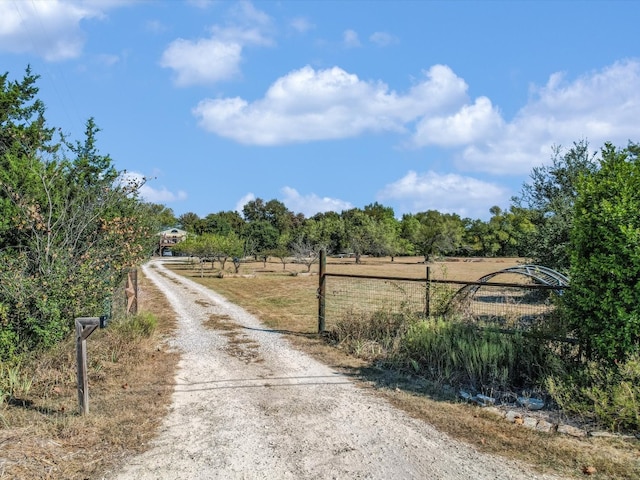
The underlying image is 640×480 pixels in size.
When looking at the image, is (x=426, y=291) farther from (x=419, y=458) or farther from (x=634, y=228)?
(x=419, y=458)

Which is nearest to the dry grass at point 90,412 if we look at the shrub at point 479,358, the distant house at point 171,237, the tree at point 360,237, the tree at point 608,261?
the shrub at point 479,358

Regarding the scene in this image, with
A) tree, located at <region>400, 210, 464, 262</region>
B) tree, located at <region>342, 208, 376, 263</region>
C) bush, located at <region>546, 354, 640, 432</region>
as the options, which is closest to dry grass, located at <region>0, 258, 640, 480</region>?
bush, located at <region>546, 354, 640, 432</region>

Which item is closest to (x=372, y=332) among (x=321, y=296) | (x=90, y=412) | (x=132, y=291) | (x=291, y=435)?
(x=321, y=296)

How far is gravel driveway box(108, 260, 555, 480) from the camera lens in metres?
4.14

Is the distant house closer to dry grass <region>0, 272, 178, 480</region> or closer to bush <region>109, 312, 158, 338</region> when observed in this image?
bush <region>109, 312, 158, 338</region>

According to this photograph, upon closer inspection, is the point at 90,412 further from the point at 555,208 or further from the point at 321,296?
the point at 555,208

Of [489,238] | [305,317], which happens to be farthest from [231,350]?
[489,238]

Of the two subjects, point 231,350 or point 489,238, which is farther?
point 489,238

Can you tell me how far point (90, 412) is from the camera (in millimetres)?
5527

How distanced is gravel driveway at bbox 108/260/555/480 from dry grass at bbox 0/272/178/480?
30 cm

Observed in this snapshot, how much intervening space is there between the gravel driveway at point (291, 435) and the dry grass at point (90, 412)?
30 cm

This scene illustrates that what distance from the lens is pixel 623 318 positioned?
5.17 meters

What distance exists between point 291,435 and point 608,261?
4.21m

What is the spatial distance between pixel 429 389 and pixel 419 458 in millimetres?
2301
